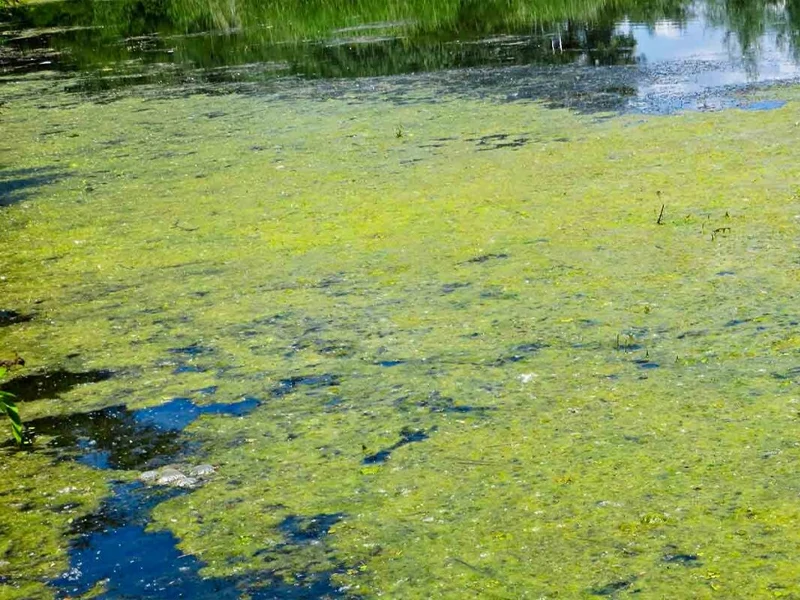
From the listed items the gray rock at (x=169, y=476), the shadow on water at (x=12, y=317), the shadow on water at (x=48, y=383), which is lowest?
the gray rock at (x=169, y=476)

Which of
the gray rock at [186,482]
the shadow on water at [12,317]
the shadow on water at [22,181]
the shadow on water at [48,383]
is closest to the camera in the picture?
the gray rock at [186,482]

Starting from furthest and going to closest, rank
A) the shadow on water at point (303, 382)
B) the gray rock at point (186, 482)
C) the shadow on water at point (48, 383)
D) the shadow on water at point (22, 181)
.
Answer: the shadow on water at point (22, 181) → the shadow on water at point (48, 383) → the shadow on water at point (303, 382) → the gray rock at point (186, 482)

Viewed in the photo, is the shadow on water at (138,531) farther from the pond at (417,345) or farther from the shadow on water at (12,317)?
the shadow on water at (12,317)

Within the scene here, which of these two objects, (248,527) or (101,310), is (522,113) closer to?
(101,310)

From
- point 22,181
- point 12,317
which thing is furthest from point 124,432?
point 22,181

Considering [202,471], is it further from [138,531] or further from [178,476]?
[138,531]

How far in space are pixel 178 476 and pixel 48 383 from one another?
74cm

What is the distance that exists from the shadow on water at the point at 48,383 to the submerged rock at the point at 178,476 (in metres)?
0.58

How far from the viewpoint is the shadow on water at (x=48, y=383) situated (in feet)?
9.25

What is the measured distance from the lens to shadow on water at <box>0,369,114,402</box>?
282cm

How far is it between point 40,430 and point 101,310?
0.86 meters

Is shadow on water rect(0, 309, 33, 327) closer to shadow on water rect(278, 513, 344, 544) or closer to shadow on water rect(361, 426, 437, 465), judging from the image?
shadow on water rect(361, 426, 437, 465)

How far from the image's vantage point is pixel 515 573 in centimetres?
184

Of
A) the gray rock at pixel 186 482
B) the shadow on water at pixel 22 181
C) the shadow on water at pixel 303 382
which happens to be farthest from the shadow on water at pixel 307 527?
the shadow on water at pixel 22 181
